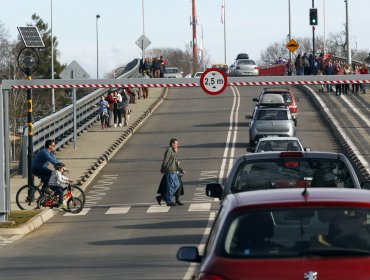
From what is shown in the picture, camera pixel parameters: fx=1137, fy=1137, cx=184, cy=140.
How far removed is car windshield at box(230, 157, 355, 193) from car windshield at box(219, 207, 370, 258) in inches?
221

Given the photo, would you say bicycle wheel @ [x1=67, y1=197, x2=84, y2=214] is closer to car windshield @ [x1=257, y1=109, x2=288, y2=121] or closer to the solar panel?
the solar panel

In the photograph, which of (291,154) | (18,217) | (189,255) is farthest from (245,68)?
(189,255)

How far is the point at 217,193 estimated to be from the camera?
50.0 feet

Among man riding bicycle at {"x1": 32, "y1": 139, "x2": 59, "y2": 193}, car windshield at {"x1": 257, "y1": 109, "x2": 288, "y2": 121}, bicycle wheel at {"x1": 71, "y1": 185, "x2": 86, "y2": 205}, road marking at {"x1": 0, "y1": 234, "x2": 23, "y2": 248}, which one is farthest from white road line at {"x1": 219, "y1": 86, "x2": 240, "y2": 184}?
road marking at {"x1": 0, "y1": 234, "x2": 23, "y2": 248}

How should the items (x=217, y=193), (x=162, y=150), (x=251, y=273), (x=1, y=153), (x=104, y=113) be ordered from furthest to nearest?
1. (x=104, y=113)
2. (x=162, y=150)
3. (x=1, y=153)
4. (x=217, y=193)
5. (x=251, y=273)

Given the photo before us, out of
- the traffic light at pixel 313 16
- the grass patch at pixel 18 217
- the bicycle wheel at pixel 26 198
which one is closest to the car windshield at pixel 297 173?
the grass patch at pixel 18 217

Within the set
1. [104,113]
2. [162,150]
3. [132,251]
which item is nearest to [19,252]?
[132,251]

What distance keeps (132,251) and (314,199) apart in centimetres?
1061

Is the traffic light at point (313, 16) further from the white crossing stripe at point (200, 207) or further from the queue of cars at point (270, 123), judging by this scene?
the white crossing stripe at point (200, 207)

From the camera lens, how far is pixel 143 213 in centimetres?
2570

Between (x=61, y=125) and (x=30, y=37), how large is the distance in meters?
13.1

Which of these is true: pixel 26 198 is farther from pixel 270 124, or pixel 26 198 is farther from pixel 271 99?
pixel 271 99

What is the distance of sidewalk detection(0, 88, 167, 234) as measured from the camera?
25.9m

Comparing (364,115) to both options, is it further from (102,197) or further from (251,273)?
(251,273)
